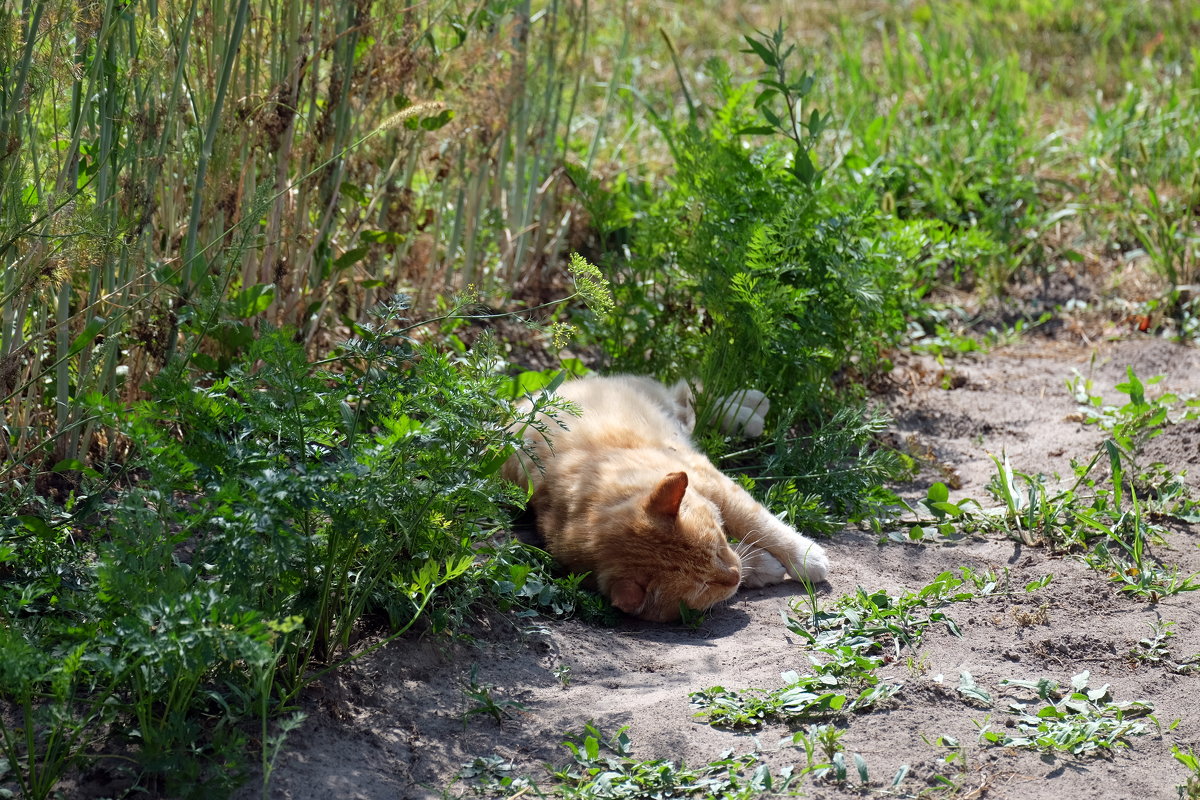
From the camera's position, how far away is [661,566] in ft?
10.8

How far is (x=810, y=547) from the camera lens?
3.52 meters

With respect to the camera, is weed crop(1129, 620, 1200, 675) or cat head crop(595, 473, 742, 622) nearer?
weed crop(1129, 620, 1200, 675)

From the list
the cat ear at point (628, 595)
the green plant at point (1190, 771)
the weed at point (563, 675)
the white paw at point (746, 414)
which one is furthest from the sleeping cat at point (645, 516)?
the green plant at point (1190, 771)

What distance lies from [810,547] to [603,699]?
109cm

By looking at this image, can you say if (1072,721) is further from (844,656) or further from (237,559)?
(237,559)

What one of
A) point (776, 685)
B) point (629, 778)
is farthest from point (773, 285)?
point (629, 778)

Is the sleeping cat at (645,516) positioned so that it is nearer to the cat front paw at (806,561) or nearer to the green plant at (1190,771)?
the cat front paw at (806,561)

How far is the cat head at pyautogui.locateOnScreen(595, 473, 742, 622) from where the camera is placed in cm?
328

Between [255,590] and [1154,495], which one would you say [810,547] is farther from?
[255,590]

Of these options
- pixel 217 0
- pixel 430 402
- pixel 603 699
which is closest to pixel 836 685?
pixel 603 699

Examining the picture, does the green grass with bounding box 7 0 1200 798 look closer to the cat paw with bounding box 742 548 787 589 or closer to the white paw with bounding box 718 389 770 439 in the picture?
the white paw with bounding box 718 389 770 439

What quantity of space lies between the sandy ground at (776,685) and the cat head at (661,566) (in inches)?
3.4

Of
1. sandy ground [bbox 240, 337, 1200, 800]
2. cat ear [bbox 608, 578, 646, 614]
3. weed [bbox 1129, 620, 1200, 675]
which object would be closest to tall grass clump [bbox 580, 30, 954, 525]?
sandy ground [bbox 240, 337, 1200, 800]

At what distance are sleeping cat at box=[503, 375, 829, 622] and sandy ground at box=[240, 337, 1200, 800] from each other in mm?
110
